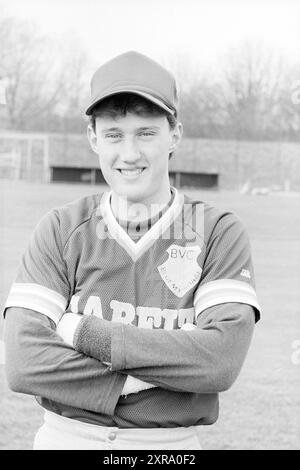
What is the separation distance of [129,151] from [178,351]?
44cm

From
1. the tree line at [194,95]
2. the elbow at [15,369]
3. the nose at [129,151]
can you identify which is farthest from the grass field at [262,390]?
the tree line at [194,95]

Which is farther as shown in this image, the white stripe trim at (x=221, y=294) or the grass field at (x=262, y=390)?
the grass field at (x=262, y=390)

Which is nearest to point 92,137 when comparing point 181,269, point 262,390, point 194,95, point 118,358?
point 181,269

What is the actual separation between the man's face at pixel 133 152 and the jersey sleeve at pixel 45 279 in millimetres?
177

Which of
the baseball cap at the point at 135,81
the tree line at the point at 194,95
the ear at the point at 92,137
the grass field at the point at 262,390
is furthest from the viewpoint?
the tree line at the point at 194,95

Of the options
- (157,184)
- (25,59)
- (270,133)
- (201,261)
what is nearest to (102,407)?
(201,261)

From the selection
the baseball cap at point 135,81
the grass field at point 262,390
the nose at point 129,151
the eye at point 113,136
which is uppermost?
the baseball cap at point 135,81

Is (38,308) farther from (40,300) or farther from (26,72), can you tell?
(26,72)

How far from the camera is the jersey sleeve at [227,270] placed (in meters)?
1.71

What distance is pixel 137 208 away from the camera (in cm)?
179

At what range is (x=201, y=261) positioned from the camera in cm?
175

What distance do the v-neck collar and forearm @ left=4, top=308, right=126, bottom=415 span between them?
0.80ft

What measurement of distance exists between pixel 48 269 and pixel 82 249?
88mm

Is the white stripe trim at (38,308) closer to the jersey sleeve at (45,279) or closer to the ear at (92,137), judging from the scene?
the jersey sleeve at (45,279)
